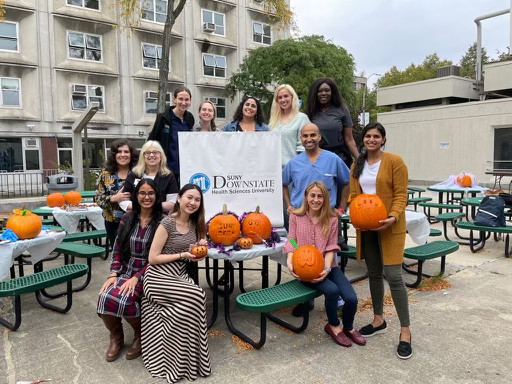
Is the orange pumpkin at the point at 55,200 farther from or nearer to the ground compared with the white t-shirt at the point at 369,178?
nearer to the ground

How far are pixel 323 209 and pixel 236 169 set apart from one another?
994 millimetres

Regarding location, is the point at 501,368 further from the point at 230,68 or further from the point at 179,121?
the point at 230,68

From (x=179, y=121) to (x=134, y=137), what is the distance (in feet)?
63.7

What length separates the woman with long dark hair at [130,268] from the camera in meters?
3.10

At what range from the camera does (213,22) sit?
82.3 ft

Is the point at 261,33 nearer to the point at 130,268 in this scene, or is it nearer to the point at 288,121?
the point at 288,121

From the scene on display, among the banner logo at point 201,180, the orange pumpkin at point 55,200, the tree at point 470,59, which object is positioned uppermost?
the tree at point 470,59

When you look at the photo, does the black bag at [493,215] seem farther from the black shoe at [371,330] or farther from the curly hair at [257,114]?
the curly hair at [257,114]

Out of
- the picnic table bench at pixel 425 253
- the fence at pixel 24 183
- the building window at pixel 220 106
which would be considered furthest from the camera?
the building window at pixel 220 106

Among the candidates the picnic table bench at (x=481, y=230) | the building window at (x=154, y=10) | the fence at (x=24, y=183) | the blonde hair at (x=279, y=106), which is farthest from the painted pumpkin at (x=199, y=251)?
the building window at (x=154, y=10)

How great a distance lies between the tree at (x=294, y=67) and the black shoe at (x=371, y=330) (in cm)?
2050

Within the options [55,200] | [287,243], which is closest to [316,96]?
[287,243]

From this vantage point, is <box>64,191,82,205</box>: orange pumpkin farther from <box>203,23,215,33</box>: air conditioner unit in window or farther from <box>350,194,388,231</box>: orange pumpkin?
<box>203,23,215,33</box>: air conditioner unit in window

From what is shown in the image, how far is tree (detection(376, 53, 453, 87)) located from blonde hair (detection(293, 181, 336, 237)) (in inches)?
1914
